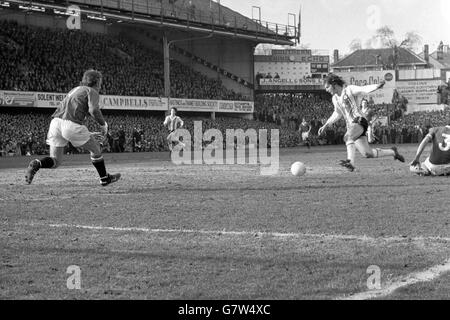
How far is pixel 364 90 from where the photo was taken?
14.1 m

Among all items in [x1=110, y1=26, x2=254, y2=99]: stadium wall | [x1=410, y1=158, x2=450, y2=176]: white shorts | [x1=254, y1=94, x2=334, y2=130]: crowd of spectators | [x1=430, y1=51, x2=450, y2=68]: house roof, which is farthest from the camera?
[x1=430, y1=51, x2=450, y2=68]: house roof

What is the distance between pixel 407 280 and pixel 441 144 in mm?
8676

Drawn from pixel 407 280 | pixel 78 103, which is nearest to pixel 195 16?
pixel 78 103

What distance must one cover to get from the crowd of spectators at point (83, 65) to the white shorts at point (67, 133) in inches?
1053

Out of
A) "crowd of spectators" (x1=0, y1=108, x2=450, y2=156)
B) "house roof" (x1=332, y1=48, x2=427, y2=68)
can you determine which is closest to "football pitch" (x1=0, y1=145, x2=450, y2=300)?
"crowd of spectators" (x1=0, y1=108, x2=450, y2=156)

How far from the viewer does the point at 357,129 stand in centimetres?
1449

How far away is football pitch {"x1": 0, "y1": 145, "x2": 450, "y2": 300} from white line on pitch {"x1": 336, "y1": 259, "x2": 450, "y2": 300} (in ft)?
0.04

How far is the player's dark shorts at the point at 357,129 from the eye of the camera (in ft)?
47.5

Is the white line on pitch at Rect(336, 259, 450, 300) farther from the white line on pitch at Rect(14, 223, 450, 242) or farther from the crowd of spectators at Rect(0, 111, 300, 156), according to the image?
the crowd of spectators at Rect(0, 111, 300, 156)

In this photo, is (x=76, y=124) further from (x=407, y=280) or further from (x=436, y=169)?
(x=407, y=280)

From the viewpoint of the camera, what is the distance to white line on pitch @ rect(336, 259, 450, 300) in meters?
4.60

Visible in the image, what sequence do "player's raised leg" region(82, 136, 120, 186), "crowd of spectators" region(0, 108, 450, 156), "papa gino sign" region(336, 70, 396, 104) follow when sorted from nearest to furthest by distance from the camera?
"player's raised leg" region(82, 136, 120, 186) < "crowd of spectators" region(0, 108, 450, 156) < "papa gino sign" region(336, 70, 396, 104)

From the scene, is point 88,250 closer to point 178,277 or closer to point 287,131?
point 178,277
